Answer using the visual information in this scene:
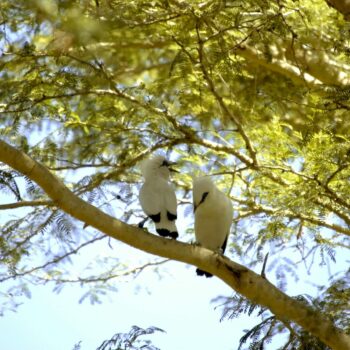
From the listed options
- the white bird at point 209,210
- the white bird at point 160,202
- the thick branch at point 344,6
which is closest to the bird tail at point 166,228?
the white bird at point 160,202

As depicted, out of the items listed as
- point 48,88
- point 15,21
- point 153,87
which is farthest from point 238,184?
point 15,21

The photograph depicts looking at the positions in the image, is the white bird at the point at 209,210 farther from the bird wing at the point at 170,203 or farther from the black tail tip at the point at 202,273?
the bird wing at the point at 170,203

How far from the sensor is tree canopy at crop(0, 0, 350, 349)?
4.02 metres

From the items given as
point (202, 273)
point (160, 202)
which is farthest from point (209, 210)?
point (160, 202)

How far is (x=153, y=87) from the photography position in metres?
5.52

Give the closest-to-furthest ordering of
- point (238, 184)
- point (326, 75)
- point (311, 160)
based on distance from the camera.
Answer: point (311, 160) → point (238, 184) → point (326, 75)

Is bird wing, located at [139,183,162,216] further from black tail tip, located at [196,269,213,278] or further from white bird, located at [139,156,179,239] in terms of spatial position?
black tail tip, located at [196,269,213,278]

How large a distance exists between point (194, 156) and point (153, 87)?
68 centimetres

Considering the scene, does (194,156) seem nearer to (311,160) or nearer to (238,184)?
(238,184)

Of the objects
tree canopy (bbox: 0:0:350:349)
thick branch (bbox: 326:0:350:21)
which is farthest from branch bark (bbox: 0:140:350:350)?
thick branch (bbox: 326:0:350:21)

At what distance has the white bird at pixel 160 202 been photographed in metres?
4.81

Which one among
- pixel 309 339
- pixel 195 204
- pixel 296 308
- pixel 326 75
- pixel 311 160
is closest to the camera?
pixel 296 308

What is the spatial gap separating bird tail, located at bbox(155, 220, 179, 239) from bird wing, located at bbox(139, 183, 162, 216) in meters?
0.09

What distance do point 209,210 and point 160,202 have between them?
0.61 metres
